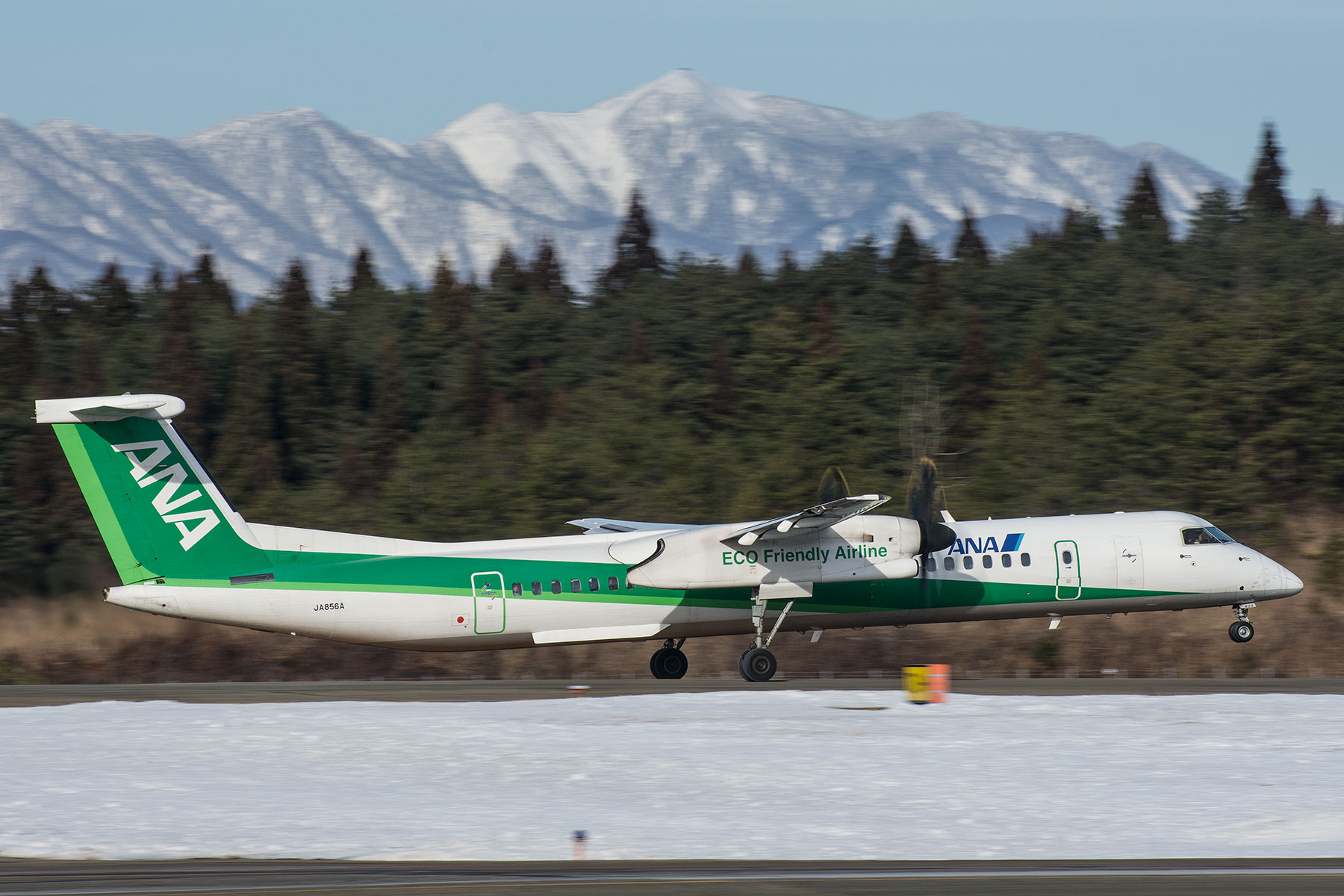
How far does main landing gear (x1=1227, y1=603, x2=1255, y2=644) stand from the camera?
21891 millimetres

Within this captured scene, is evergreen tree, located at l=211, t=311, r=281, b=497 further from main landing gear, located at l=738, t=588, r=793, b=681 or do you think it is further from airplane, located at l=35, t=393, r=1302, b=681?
main landing gear, located at l=738, t=588, r=793, b=681

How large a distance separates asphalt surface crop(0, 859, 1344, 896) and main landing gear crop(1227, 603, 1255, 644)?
1245cm

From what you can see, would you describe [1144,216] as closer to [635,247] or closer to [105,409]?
[635,247]

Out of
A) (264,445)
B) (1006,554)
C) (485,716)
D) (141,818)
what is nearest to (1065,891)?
(141,818)

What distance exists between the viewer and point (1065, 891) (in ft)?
29.9

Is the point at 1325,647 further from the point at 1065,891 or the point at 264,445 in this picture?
the point at 264,445

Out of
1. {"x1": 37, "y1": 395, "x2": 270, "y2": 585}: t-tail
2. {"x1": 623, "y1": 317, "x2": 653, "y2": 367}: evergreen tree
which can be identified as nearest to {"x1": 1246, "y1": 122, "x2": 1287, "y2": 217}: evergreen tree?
{"x1": 623, "y1": 317, "x2": 653, "y2": 367}: evergreen tree

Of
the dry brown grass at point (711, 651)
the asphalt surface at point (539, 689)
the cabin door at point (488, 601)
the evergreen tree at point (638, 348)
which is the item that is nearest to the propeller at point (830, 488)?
the asphalt surface at point (539, 689)

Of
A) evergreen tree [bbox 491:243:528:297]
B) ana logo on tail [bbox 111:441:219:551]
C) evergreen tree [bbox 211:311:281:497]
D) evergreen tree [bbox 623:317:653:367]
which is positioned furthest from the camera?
evergreen tree [bbox 491:243:528:297]

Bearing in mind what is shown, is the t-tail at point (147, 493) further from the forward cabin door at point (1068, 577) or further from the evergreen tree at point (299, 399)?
the evergreen tree at point (299, 399)

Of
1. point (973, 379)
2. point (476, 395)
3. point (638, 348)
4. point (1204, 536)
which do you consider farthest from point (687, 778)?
point (476, 395)

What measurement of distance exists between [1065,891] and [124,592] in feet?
48.5

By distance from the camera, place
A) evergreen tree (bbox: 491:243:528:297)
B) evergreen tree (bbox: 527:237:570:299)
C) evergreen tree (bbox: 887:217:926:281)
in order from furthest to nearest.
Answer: evergreen tree (bbox: 527:237:570:299) → evergreen tree (bbox: 491:243:528:297) → evergreen tree (bbox: 887:217:926:281)

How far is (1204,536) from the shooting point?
883 inches
